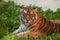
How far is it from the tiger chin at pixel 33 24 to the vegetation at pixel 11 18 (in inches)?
6.3

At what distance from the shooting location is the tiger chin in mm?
7961

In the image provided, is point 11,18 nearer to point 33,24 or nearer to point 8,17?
point 8,17

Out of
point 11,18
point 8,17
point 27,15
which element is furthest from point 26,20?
point 8,17

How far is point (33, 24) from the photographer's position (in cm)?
805

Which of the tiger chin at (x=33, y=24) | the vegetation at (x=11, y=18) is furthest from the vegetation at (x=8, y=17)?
the tiger chin at (x=33, y=24)

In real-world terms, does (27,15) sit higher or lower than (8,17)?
higher

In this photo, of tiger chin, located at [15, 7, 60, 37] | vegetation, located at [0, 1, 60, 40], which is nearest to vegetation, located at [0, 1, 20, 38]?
vegetation, located at [0, 1, 60, 40]

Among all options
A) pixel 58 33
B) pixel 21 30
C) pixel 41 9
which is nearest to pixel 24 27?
pixel 21 30

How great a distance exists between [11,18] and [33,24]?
5.27 ft

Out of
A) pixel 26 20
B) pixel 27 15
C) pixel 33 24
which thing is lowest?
pixel 33 24

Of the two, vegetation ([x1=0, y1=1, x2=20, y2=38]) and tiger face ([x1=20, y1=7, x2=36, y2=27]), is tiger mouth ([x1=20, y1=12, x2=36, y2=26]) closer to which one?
tiger face ([x1=20, y1=7, x2=36, y2=27])

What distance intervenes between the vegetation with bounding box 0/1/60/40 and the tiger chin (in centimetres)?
16

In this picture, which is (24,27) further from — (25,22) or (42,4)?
(42,4)

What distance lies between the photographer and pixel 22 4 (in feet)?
35.5
